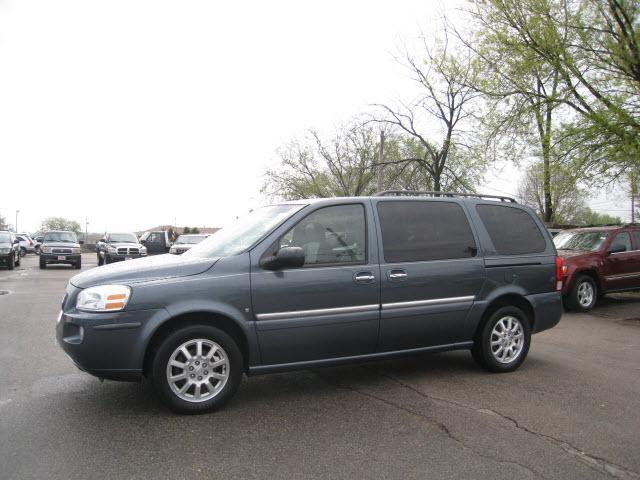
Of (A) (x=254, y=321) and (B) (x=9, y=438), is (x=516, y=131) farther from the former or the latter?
(B) (x=9, y=438)

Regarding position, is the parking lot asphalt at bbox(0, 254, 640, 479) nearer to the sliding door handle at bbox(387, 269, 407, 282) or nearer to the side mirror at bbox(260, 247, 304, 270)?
the sliding door handle at bbox(387, 269, 407, 282)

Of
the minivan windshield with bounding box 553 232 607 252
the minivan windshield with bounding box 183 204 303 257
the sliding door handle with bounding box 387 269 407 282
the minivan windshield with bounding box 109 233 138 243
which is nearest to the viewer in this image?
the minivan windshield with bounding box 183 204 303 257

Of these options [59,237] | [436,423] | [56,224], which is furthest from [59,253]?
[56,224]

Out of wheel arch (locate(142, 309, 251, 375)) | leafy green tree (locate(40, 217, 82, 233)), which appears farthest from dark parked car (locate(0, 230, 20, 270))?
leafy green tree (locate(40, 217, 82, 233))

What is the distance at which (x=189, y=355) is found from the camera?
13.8 feet

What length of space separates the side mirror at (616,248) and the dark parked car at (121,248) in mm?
18933

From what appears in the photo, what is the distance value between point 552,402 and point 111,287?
379cm

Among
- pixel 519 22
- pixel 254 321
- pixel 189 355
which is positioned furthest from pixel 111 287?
pixel 519 22

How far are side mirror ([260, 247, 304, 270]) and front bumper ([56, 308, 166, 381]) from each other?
0.91 meters

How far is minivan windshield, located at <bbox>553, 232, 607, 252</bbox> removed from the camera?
11.2 metres

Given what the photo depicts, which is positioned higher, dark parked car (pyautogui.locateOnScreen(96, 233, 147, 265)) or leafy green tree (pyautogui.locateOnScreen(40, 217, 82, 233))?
leafy green tree (pyautogui.locateOnScreen(40, 217, 82, 233))

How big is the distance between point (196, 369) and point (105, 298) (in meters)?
0.88

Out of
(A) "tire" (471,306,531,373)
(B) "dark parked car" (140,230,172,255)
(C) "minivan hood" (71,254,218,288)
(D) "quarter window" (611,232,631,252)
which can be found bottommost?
(A) "tire" (471,306,531,373)

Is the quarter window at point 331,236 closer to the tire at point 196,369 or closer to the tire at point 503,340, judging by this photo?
the tire at point 196,369
